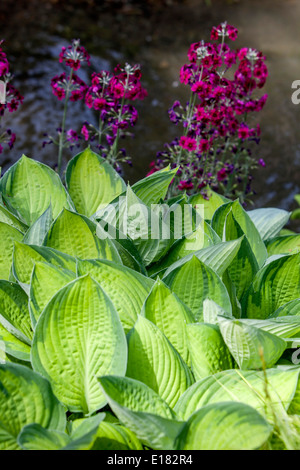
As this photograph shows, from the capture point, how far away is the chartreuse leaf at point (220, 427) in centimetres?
98

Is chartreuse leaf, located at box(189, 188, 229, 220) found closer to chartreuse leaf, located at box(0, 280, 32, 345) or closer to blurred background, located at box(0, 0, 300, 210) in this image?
chartreuse leaf, located at box(0, 280, 32, 345)

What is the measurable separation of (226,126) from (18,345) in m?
1.42

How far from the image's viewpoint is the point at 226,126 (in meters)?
2.35

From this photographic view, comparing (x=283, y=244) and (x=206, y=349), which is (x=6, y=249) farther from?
(x=283, y=244)

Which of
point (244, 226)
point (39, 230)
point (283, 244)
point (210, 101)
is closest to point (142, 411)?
point (39, 230)

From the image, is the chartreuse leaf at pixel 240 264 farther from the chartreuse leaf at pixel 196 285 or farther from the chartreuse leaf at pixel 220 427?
the chartreuse leaf at pixel 220 427

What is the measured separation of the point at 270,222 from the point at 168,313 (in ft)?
2.06

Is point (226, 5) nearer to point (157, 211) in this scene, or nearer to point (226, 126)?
point (226, 126)

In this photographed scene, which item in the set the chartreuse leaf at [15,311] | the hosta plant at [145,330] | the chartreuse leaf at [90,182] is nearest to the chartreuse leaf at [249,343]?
the hosta plant at [145,330]

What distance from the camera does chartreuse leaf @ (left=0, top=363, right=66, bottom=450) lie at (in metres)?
1.03

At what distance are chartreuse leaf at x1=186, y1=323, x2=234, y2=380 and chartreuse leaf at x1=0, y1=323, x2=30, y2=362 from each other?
0.36m

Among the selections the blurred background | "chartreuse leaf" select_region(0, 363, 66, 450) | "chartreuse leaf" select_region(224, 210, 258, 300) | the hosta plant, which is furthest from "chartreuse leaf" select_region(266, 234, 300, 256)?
the blurred background
